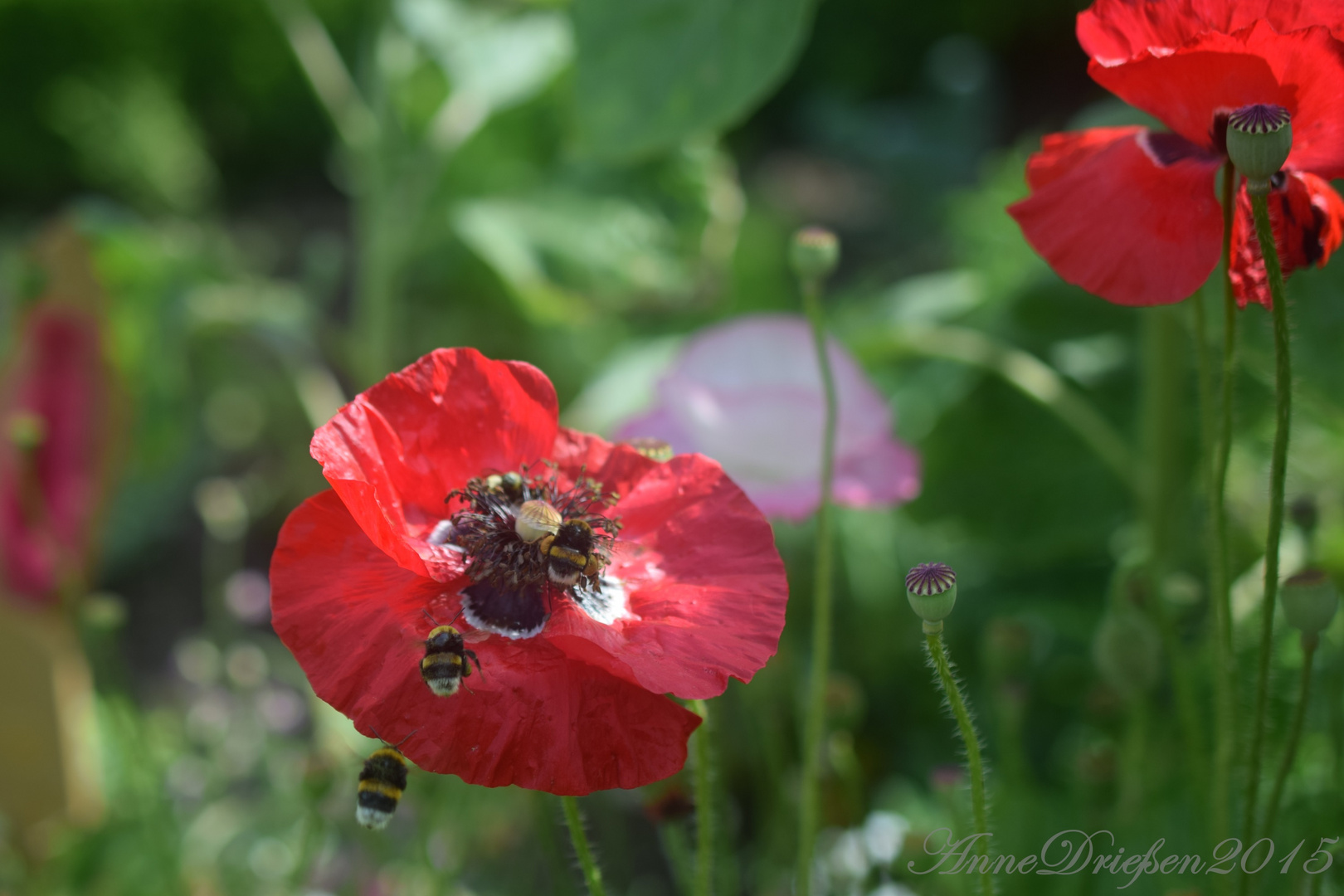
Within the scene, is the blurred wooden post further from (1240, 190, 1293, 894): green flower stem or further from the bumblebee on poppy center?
(1240, 190, 1293, 894): green flower stem

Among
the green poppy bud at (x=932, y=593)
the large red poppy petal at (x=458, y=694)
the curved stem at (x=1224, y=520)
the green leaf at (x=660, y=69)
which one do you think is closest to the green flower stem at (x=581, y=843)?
the large red poppy petal at (x=458, y=694)

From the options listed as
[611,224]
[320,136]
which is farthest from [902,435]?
[320,136]

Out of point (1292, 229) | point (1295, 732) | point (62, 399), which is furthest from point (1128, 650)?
point (62, 399)

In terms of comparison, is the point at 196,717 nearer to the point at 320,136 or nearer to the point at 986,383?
the point at 986,383

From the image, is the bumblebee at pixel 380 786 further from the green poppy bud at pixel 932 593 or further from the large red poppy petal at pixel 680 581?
the green poppy bud at pixel 932 593

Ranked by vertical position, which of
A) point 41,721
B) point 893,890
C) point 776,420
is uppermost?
point 776,420

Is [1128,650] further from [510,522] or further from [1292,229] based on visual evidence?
[510,522]

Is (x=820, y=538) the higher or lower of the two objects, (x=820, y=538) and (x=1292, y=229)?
the lower
